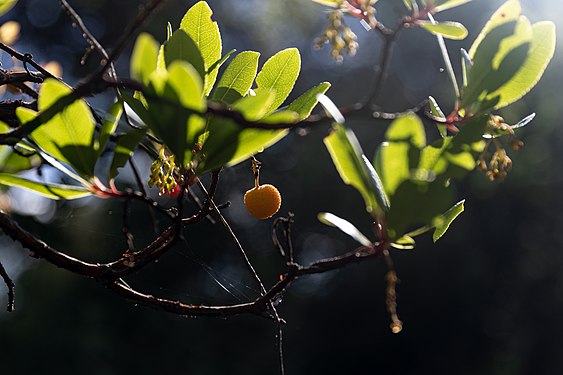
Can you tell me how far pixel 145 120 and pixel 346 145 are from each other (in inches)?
4.8

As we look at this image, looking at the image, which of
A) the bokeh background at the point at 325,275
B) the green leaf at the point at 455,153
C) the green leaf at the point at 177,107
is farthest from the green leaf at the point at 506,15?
the bokeh background at the point at 325,275

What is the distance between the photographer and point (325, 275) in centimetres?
612

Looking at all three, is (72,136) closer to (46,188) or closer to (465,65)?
(46,188)

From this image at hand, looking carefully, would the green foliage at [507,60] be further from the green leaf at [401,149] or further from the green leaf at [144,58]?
the green leaf at [144,58]

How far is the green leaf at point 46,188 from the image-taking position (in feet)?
1.55

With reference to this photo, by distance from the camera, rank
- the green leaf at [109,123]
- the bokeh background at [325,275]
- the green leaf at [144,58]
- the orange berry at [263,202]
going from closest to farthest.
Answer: the green leaf at [144,58] → the green leaf at [109,123] → the orange berry at [263,202] → the bokeh background at [325,275]

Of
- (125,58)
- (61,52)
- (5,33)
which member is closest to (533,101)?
(125,58)

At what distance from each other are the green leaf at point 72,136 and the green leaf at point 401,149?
180mm

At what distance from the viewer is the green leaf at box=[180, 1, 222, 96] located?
50 centimetres

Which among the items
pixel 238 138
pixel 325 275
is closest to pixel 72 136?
pixel 238 138

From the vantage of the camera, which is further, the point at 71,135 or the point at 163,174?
the point at 163,174

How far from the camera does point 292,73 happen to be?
0.50 meters

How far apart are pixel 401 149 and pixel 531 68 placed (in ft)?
0.51

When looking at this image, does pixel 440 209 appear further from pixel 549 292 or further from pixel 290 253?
pixel 549 292
